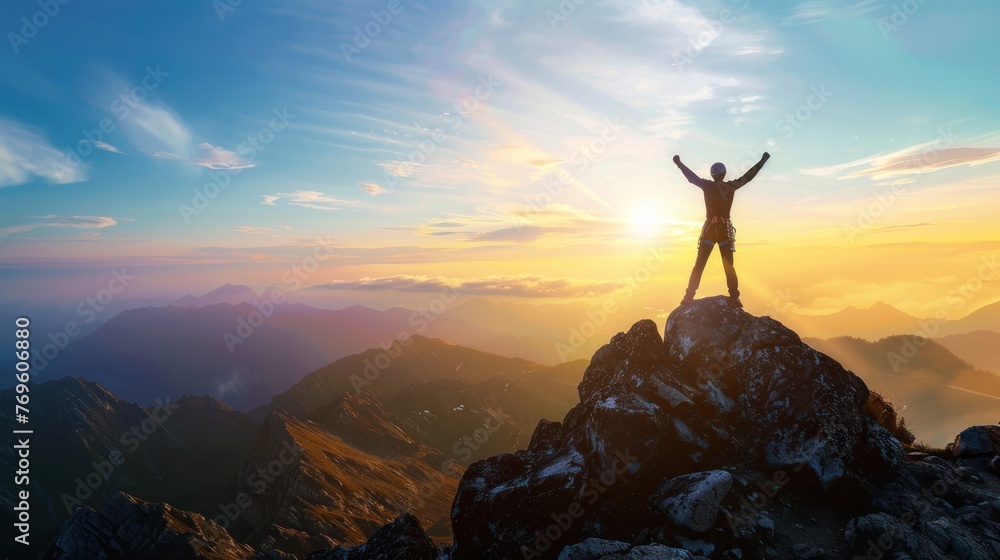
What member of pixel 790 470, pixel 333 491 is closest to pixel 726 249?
pixel 790 470

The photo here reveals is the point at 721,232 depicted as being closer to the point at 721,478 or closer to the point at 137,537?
the point at 721,478

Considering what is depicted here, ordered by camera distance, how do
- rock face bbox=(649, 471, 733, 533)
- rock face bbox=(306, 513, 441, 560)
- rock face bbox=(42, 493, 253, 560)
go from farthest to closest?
rock face bbox=(42, 493, 253, 560) < rock face bbox=(306, 513, 441, 560) < rock face bbox=(649, 471, 733, 533)

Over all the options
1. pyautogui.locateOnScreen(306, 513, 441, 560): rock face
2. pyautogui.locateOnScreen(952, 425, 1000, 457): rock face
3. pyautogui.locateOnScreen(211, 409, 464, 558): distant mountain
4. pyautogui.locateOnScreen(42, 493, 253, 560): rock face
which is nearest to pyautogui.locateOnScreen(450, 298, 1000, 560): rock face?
pyautogui.locateOnScreen(306, 513, 441, 560): rock face

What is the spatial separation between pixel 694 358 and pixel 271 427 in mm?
188449

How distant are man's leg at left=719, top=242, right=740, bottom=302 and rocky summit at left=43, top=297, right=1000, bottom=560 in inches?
41.6

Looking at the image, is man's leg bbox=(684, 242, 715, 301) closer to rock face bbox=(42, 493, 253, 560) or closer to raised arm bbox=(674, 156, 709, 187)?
raised arm bbox=(674, 156, 709, 187)

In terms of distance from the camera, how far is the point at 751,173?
19.4 metres

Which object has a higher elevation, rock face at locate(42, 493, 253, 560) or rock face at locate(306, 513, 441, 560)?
rock face at locate(306, 513, 441, 560)

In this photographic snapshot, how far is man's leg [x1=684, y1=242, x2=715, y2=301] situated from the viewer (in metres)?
20.4

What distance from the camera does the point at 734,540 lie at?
13.7m

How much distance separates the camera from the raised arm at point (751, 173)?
1925cm

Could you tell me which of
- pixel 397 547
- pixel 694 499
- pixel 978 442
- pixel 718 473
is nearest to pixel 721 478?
pixel 718 473

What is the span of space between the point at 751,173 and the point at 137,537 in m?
135

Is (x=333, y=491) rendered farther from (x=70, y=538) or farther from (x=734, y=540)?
(x=734, y=540)
